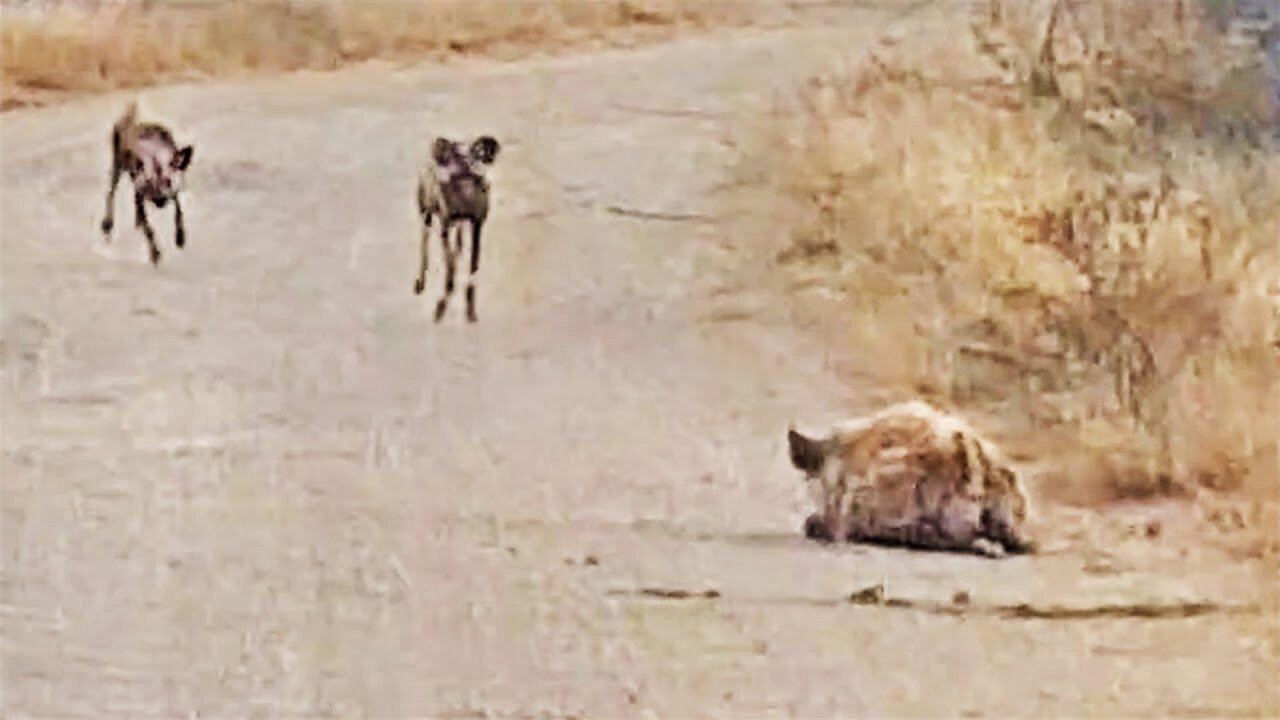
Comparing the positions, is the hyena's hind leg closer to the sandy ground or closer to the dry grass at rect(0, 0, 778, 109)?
the sandy ground

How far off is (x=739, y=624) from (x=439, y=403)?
241 mm

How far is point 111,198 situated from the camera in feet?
3.97

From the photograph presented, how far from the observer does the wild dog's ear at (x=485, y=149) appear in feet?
3.91

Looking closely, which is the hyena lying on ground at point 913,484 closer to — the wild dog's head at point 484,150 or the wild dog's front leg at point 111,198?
the wild dog's head at point 484,150

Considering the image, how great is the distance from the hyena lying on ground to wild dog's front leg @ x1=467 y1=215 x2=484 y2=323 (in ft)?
0.74

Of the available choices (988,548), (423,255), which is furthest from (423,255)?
(988,548)

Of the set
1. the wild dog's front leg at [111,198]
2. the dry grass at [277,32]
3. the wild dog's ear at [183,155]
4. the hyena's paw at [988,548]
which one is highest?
the dry grass at [277,32]

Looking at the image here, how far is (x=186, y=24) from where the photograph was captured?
122 cm

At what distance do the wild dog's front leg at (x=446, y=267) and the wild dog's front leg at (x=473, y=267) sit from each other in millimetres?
12

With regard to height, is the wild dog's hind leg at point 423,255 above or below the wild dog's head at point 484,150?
below

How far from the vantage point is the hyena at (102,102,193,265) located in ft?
3.94

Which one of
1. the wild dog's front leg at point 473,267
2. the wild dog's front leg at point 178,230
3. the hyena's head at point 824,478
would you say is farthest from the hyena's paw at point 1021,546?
the wild dog's front leg at point 178,230

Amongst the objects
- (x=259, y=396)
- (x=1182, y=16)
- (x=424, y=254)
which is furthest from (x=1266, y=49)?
(x=259, y=396)

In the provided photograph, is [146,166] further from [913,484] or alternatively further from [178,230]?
[913,484]
